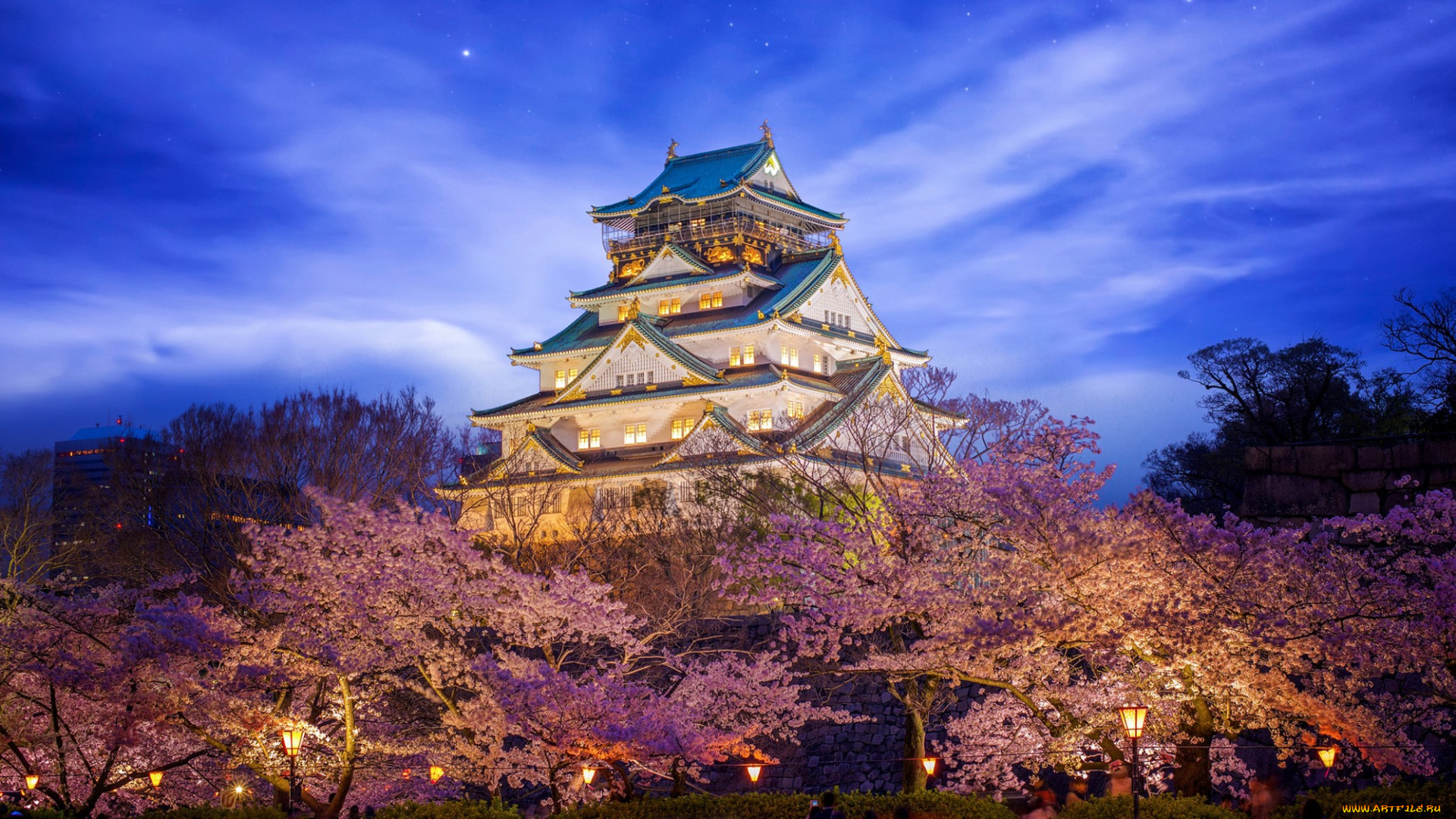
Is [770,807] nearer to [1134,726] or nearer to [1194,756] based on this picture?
[1194,756]

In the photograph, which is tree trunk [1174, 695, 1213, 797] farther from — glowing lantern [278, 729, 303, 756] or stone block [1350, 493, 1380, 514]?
glowing lantern [278, 729, 303, 756]

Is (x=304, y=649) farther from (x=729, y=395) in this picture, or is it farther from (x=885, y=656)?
(x=729, y=395)

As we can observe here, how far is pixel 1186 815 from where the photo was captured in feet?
53.8

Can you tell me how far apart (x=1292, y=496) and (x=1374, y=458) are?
4.20ft

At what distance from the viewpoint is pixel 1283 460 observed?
69.4 ft

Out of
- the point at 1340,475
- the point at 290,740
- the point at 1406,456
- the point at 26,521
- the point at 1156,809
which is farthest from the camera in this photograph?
the point at 26,521

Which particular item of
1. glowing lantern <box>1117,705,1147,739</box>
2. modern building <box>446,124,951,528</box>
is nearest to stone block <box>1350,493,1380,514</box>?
glowing lantern <box>1117,705,1147,739</box>

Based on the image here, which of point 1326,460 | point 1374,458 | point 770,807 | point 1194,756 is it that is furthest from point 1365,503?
point 770,807

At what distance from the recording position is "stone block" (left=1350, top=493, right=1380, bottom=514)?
20297 millimetres

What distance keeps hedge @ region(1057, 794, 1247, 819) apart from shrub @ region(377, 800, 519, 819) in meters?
7.84

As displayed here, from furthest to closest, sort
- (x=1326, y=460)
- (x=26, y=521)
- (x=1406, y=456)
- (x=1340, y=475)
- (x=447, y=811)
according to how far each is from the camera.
→ (x=26, y=521), (x=1326, y=460), (x=1340, y=475), (x=1406, y=456), (x=447, y=811)

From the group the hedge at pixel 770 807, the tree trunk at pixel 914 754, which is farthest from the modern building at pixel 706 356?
the hedge at pixel 770 807

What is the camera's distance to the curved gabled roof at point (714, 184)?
59.7m

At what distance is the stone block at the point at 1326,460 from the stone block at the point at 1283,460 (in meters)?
0.08
